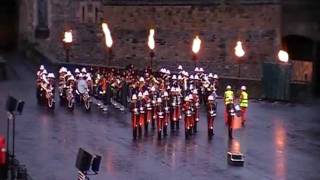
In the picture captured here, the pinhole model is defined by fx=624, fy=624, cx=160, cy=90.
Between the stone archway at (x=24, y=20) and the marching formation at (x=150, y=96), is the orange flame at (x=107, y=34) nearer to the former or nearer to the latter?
the stone archway at (x=24, y=20)

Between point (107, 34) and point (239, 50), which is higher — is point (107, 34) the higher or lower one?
the higher one

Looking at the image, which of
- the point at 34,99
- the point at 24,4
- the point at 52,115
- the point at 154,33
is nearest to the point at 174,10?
the point at 154,33

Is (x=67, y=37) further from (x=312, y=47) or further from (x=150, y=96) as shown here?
(x=312, y=47)

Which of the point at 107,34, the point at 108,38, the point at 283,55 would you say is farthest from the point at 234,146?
the point at 107,34

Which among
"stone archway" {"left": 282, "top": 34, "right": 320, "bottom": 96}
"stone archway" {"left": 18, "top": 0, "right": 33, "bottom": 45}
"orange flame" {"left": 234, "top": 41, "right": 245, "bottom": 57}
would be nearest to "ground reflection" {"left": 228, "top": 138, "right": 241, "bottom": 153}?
"stone archway" {"left": 282, "top": 34, "right": 320, "bottom": 96}

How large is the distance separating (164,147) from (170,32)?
19.8 metres

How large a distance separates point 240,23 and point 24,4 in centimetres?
1365

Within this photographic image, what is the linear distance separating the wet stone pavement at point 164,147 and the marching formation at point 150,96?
0.42m

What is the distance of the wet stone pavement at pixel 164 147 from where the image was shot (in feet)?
40.6

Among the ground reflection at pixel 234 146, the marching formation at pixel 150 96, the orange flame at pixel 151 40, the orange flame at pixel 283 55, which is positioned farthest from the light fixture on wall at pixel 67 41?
the orange flame at pixel 283 55

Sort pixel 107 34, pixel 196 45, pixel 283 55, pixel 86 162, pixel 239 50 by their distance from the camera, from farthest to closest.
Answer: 1. pixel 107 34
2. pixel 196 45
3. pixel 239 50
4. pixel 283 55
5. pixel 86 162

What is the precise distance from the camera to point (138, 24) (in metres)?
35.3

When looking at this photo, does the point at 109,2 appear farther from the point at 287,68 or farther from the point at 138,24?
the point at 287,68

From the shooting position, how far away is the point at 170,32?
34.6 meters
